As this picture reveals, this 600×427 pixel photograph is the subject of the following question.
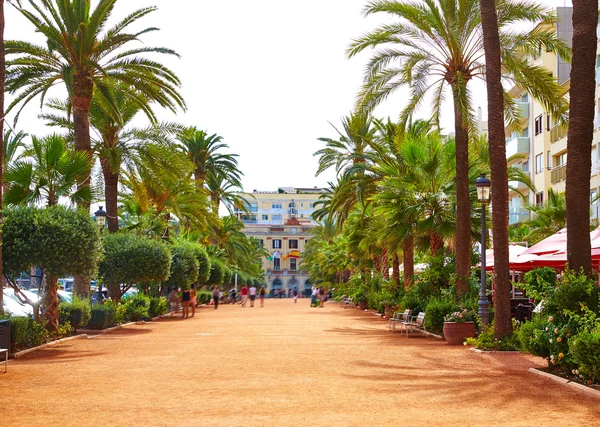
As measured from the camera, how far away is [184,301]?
41312mm

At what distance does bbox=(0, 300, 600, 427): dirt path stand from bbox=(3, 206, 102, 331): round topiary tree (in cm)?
200

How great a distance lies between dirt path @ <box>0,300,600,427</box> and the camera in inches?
381

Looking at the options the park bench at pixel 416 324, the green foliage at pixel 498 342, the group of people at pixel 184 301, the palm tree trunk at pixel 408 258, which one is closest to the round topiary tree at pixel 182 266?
the group of people at pixel 184 301

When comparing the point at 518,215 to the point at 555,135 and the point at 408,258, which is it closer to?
the point at 555,135

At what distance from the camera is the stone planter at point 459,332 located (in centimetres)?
2134

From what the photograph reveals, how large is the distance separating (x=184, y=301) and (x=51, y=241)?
2136 cm

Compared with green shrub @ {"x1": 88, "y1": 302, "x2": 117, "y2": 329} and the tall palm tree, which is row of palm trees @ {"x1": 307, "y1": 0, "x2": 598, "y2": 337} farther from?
green shrub @ {"x1": 88, "y1": 302, "x2": 117, "y2": 329}

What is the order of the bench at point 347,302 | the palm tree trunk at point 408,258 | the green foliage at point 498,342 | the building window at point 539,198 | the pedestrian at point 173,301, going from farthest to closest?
the bench at point 347,302 → the building window at point 539,198 → the pedestrian at point 173,301 → the palm tree trunk at point 408,258 → the green foliage at point 498,342

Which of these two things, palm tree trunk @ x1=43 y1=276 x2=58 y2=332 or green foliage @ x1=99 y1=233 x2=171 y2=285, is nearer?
palm tree trunk @ x1=43 y1=276 x2=58 y2=332

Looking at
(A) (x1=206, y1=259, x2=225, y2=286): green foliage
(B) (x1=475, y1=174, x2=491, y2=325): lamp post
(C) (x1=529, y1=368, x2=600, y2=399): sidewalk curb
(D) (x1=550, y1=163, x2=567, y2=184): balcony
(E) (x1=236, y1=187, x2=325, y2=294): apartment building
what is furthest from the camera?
(E) (x1=236, y1=187, x2=325, y2=294): apartment building

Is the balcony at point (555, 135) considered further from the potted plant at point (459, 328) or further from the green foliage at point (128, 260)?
the potted plant at point (459, 328)

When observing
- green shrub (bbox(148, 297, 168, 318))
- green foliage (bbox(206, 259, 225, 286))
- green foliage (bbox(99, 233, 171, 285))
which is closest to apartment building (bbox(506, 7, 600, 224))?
green foliage (bbox(206, 259, 225, 286))

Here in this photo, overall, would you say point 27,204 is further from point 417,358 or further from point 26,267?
point 417,358

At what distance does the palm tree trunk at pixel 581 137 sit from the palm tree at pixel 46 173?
42.6ft
